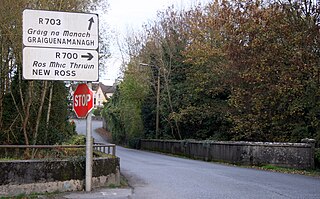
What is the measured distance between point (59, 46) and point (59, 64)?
46cm

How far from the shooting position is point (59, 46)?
38.1 feet

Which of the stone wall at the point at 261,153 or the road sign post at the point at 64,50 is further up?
the road sign post at the point at 64,50

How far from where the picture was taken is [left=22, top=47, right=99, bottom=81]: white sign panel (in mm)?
11312

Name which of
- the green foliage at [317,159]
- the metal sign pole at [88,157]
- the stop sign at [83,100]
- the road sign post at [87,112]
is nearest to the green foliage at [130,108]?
the green foliage at [317,159]

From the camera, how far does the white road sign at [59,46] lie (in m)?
11.4

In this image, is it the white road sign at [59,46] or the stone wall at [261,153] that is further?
the stone wall at [261,153]

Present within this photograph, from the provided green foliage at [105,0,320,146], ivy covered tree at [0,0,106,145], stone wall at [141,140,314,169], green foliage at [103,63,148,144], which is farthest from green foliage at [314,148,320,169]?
green foliage at [103,63,148,144]

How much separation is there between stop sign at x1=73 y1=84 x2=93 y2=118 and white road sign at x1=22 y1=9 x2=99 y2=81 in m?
0.37

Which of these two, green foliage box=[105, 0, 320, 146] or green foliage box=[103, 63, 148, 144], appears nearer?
green foliage box=[105, 0, 320, 146]

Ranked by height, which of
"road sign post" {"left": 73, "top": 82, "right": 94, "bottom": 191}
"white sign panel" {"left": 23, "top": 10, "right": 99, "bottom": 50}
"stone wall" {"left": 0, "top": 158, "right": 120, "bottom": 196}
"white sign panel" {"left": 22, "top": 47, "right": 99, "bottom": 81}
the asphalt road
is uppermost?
"white sign panel" {"left": 23, "top": 10, "right": 99, "bottom": 50}

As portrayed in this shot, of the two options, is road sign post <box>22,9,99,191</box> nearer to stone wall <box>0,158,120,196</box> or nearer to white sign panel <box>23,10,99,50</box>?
white sign panel <box>23,10,99,50</box>

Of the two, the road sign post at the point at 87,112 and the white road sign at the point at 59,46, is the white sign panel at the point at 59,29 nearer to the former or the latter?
the white road sign at the point at 59,46

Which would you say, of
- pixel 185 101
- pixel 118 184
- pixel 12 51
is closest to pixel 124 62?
pixel 185 101

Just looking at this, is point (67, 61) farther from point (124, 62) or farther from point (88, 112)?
point (124, 62)
